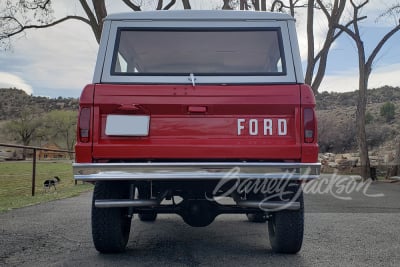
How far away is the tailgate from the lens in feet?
13.1

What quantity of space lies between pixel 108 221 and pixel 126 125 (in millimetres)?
943

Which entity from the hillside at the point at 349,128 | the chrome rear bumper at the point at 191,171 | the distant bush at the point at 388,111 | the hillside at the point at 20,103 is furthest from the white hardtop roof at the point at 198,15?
the hillside at the point at 20,103

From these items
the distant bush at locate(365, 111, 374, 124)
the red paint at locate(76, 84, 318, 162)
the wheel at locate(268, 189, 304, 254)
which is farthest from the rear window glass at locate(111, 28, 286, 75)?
the distant bush at locate(365, 111, 374, 124)

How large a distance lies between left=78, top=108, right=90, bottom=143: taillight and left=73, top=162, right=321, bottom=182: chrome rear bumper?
0.73 ft

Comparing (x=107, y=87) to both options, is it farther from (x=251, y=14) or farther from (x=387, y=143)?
(x=387, y=143)

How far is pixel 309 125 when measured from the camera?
4.02 metres

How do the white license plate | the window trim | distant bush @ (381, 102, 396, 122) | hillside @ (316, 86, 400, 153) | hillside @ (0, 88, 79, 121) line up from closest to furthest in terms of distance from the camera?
the white license plate, the window trim, hillside @ (316, 86, 400, 153), distant bush @ (381, 102, 396, 122), hillside @ (0, 88, 79, 121)

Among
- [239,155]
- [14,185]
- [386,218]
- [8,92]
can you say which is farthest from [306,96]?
[8,92]

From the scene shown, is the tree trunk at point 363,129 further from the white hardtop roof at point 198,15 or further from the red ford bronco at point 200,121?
the white hardtop roof at point 198,15

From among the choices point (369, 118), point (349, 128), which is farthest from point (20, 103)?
point (369, 118)

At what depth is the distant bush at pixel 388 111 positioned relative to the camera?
144 feet

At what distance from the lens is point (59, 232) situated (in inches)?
225

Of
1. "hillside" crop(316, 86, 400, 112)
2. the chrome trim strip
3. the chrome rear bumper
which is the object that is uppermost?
"hillside" crop(316, 86, 400, 112)

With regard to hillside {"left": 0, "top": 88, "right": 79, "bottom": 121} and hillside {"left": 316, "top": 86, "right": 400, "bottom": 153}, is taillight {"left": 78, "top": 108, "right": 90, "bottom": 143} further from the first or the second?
hillside {"left": 0, "top": 88, "right": 79, "bottom": 121}
